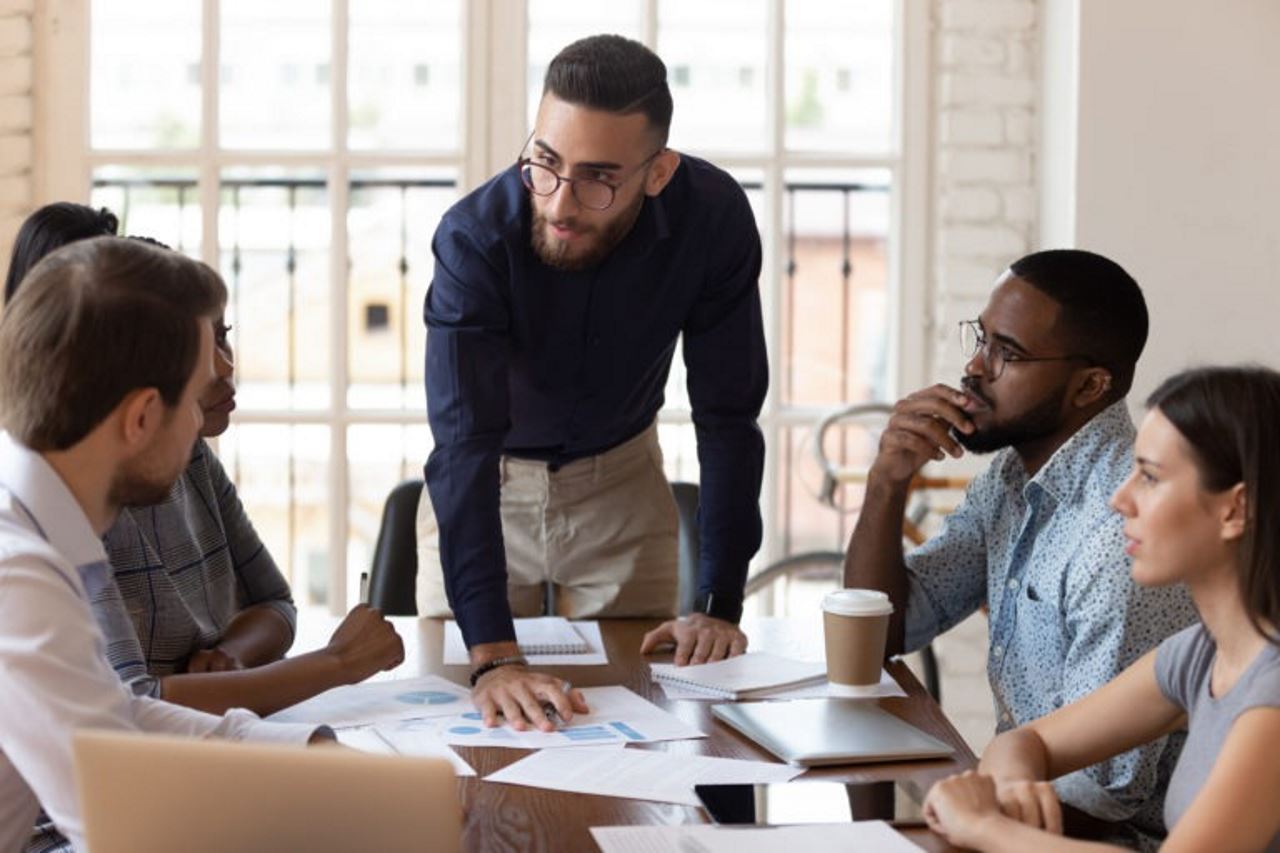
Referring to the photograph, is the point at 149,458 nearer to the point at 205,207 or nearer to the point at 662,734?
the point at 662,734

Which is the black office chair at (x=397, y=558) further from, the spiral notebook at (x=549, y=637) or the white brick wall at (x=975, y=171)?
the white brick wall at (x=975, y=171)

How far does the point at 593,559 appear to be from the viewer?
2562mm

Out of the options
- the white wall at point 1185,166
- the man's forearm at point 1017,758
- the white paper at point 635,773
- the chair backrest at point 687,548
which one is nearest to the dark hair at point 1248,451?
the man's forearm at point 1017,758

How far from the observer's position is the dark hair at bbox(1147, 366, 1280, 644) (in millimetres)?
1475

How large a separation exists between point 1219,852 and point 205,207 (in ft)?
9.56

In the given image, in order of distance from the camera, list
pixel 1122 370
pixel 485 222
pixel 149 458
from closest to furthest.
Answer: pixel 149 458, pixel 1122 370, pixel 485 222

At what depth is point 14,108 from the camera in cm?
369

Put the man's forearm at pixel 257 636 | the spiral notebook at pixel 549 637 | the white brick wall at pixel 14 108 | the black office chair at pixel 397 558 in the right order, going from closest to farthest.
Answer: the man's forearm at pixel 257 636 < the spiral notebook at pixel 549 637 < the black office chair at pixel 397 558 < the white brick wall at pixel 14 108

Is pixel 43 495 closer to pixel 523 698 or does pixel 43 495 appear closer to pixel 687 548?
A: pixel 523 698

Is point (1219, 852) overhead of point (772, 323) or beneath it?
beneath

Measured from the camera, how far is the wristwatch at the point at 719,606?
2.29 metres

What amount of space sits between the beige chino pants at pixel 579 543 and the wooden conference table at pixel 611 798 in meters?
0.28

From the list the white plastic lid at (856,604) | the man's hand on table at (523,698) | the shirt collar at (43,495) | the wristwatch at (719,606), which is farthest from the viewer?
the wristwatch at (719,606)

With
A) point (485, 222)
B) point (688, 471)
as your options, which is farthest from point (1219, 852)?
point (688, 471)
